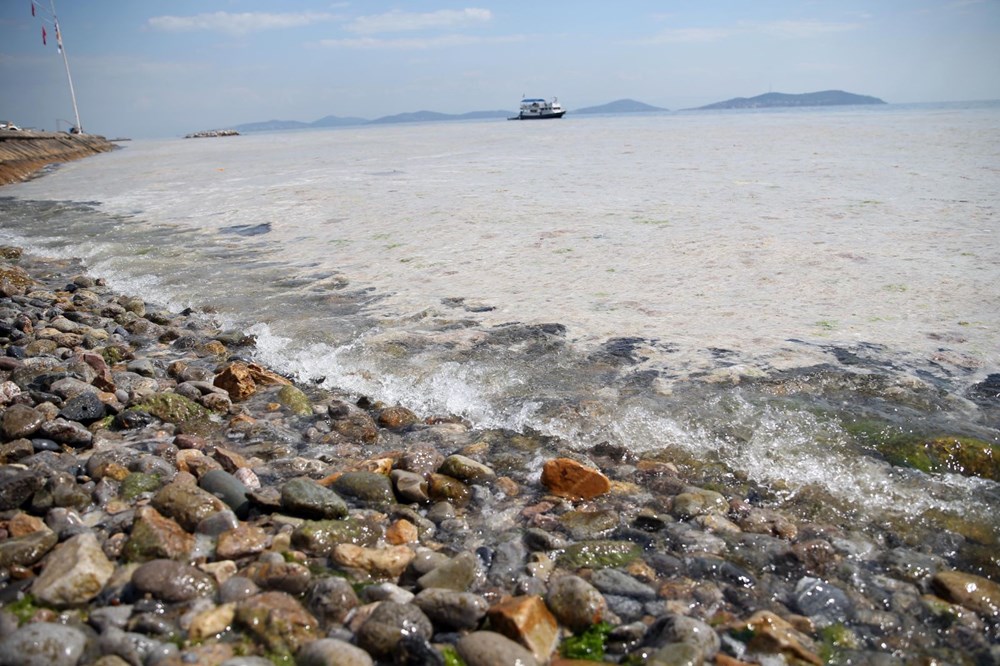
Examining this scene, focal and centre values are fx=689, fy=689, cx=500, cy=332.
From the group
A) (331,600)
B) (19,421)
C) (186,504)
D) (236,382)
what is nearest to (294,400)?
(236,382)

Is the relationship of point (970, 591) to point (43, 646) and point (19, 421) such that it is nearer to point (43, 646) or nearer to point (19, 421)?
point (43, 646)

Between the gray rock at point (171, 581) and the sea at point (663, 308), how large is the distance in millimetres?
2059

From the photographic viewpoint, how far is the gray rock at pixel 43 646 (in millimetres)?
2086

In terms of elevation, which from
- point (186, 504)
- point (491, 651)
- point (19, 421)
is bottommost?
point (491, 651)

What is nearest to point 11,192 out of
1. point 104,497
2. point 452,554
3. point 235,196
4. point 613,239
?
point 235,196

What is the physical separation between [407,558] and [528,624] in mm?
689

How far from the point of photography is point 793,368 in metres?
4.81

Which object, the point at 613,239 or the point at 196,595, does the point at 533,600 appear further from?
the point at 613,239

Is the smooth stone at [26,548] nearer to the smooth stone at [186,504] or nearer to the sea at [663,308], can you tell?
the smooth stone at [186,504]

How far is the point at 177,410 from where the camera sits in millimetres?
4402

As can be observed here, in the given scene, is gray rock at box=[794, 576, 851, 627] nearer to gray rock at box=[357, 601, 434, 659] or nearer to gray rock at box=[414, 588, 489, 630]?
gray rock at box=[414, 588, 489, 630]

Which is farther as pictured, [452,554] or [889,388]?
[889,388]

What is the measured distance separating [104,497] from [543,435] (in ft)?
7.61

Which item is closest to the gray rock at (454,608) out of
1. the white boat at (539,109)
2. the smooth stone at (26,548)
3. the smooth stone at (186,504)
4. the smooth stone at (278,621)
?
the smooth stone at (278,621)
